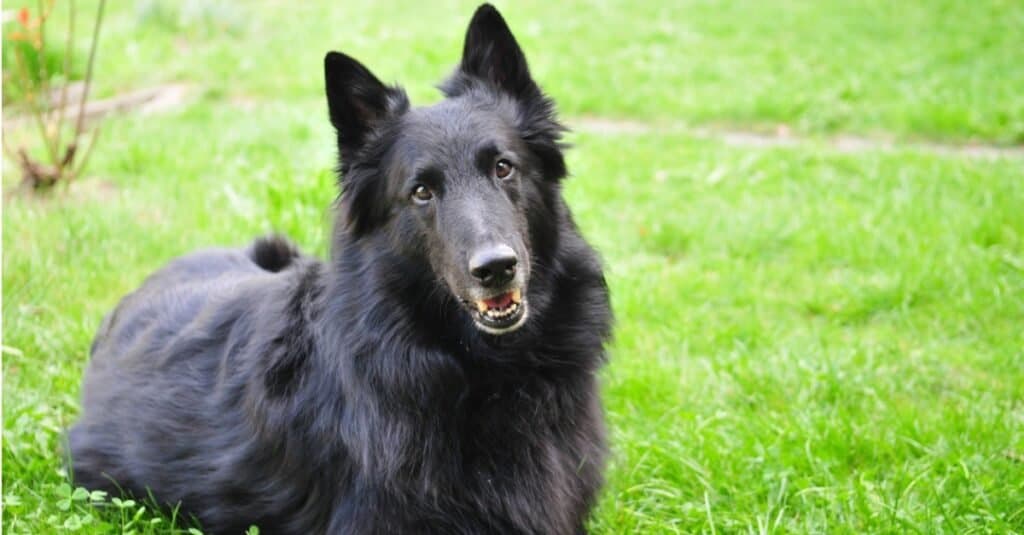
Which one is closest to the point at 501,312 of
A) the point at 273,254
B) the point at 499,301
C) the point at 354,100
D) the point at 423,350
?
the point at 499,301

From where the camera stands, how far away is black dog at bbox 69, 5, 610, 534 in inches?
126

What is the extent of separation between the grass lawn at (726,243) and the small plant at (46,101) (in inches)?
9.1

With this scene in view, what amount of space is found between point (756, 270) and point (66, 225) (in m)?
4.46

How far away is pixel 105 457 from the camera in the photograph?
3908 mm

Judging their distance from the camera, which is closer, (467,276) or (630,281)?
(467,276)

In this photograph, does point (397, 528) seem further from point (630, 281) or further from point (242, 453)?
point (630, 281)

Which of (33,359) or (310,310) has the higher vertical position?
(310,310)

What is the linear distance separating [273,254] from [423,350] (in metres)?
1.54

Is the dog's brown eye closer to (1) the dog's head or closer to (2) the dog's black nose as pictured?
(1) the dog's head

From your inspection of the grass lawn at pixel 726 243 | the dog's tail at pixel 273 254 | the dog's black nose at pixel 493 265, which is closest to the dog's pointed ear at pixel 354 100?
the dog's black nose at pixel 493 265

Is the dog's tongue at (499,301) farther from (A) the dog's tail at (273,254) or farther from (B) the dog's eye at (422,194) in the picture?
(A) the dog's tail at (273,254)

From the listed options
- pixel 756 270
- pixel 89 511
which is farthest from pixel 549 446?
pixel 756 270

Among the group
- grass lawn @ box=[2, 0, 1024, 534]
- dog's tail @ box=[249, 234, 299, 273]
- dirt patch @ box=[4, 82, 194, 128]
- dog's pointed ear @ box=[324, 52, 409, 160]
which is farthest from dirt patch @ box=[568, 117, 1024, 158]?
dog's pointed ear @ box=[324, 52, 409, 160]

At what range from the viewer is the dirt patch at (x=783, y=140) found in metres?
8.28
